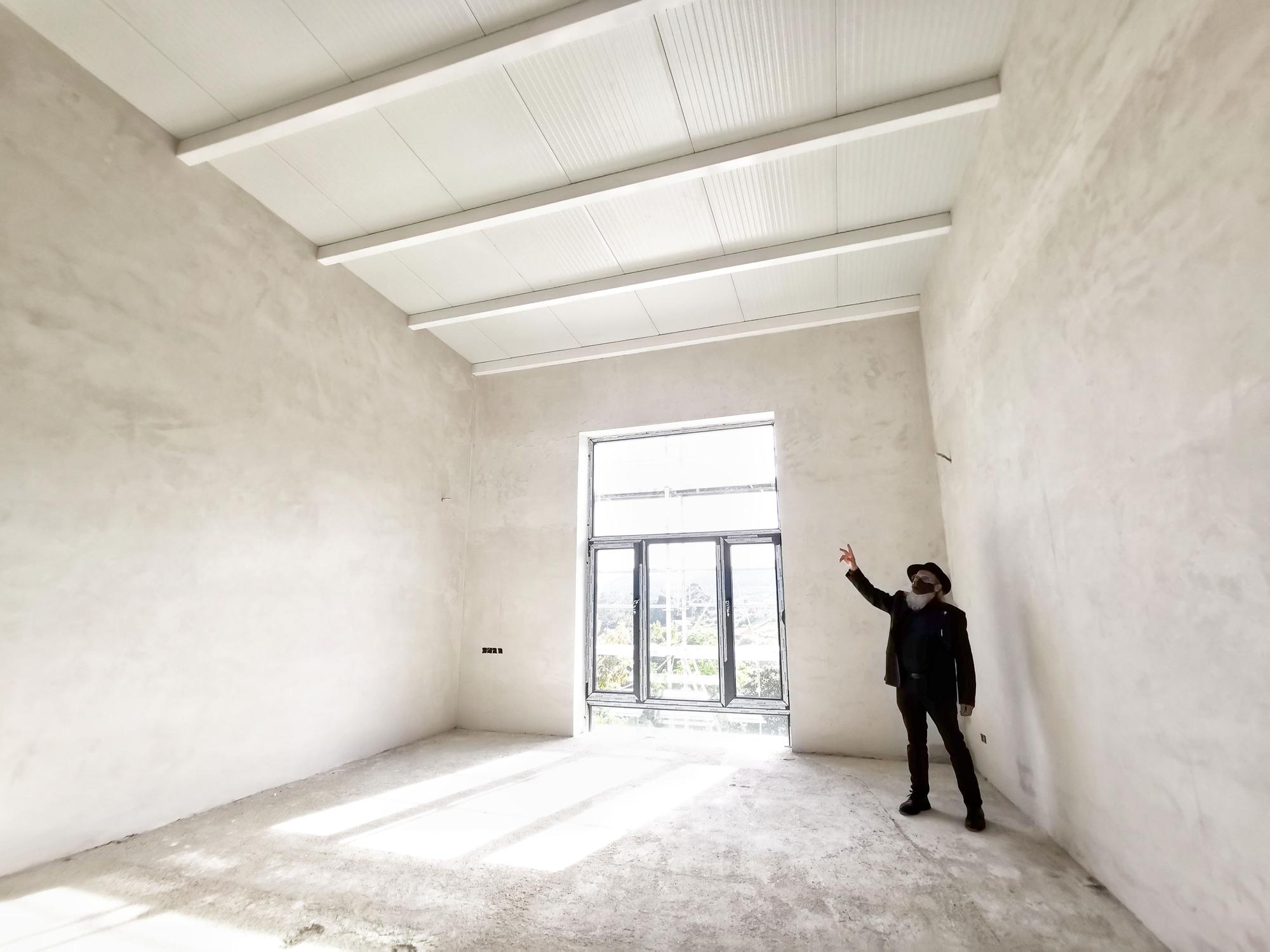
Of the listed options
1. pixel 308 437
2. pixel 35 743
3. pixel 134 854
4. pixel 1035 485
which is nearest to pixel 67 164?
pixel 308 437

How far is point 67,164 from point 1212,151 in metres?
4.86

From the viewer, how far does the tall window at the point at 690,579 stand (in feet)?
17.7

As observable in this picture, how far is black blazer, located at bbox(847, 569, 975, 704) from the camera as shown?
3.23 m

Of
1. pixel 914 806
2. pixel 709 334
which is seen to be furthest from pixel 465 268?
pixel 914 806

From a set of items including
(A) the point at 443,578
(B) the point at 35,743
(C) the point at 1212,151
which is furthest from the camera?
(A) the point at 443,578

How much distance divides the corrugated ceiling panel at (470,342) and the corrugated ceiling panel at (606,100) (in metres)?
2.50

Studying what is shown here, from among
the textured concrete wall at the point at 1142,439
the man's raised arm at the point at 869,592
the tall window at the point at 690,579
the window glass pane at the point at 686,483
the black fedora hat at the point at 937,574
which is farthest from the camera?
the window glass pane at the point at 686,483

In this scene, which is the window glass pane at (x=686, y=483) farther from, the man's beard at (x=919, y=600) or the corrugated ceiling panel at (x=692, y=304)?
the man's beard at (x=919, y=600)

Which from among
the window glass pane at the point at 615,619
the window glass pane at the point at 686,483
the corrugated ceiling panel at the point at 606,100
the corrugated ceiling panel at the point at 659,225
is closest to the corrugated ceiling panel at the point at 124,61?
the corrugated ceiling panel at the point at 606,100

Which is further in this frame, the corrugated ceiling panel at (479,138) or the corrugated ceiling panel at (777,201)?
the corrugated ceiling panel at (777,201)

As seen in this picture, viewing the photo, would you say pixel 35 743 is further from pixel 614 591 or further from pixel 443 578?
pixel 614 591

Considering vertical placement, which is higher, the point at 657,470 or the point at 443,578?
the point at 657,470

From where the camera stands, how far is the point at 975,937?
6.91 feet

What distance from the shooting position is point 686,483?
5910 mm
